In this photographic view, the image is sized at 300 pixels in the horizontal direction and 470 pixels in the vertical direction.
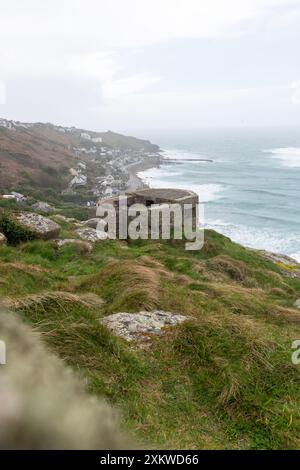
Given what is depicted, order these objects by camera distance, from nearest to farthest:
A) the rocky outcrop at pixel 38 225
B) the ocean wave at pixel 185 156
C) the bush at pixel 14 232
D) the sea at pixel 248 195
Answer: the bush at pixel 14 232
the rocky outcrop at pixel 38 225
the sea at pixel 248 195
the ocean wave at pixel 185 156

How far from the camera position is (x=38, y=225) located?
41.8ft

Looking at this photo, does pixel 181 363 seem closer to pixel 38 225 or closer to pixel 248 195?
pixel 38 225

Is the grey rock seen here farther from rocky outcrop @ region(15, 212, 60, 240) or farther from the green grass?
the green grass

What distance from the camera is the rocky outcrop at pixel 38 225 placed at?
488 inches

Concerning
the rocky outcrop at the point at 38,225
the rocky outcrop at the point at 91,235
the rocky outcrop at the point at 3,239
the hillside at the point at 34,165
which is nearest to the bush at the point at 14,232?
the rocky outcrop at the point at 38,225

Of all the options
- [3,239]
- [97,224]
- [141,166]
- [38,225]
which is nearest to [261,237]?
[97,224]

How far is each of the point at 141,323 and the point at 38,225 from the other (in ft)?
26.1

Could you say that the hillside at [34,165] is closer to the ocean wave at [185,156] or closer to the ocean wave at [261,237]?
the ocean wave at [261,237]

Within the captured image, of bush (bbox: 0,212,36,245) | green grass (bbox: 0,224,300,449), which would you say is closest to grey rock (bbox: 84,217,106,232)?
bush (bbox: 0,212,36,245)

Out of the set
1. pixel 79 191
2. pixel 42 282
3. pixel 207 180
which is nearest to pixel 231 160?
pixel 207 180

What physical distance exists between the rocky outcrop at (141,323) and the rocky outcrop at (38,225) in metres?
7.05

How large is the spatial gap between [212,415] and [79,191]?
52.5m

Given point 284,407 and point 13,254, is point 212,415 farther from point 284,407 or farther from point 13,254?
point 13,254

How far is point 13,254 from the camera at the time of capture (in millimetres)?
10336
